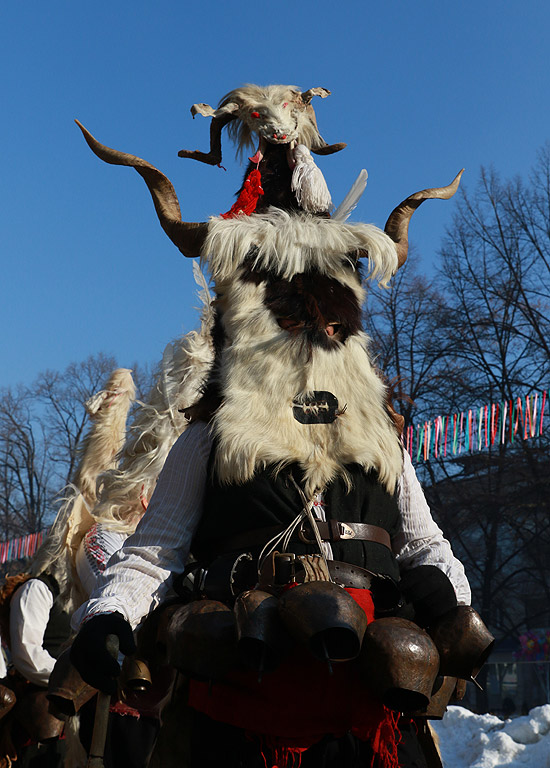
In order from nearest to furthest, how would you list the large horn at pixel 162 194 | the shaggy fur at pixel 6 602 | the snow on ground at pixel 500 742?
the large horn at pixel 162 194 < the shaggy fur at pixel 6 602 < the snow on ground at pixel 500 742

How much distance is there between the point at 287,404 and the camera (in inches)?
97.5

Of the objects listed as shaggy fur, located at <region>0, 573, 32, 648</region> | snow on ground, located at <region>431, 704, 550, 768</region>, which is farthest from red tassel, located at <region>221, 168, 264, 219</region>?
snow on ground, located at <region>431, 704, 550, 768</region>

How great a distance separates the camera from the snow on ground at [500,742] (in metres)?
7.11

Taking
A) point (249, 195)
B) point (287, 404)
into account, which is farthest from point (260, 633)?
point (249, 195)

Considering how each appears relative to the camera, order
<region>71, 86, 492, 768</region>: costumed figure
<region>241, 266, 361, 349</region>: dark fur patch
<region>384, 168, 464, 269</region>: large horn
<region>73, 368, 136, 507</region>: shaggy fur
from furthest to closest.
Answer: <region>73, 368, 136, 507</region>: shaggy fur
<region>384, 168, 464, 269</region>: large horn
<region>241, 266, 361, 349</region>: dark fur patch
<region>71, 86, 492, 768</region>: costumed figure

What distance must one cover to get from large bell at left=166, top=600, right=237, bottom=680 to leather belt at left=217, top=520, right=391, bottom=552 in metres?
0.27

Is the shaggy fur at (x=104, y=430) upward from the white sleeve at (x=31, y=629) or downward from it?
upward

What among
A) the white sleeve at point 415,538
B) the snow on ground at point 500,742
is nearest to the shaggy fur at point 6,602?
the white sleeve at point 415,538

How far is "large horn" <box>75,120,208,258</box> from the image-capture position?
9.02ft

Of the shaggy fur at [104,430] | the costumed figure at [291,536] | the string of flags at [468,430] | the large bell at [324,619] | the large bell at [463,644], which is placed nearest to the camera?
the large bell at [324,619]

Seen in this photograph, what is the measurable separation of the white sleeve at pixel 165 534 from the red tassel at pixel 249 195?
817 millimetres

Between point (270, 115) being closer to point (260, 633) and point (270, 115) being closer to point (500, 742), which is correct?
point (260, 633)

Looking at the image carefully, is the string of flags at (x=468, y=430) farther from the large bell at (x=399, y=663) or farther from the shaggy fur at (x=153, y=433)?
the large bell at (x=399, y=663)

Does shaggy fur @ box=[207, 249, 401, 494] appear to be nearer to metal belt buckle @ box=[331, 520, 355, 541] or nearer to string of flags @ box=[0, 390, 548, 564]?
metal belt buckle @ box=[331, 520, 355, 541]
